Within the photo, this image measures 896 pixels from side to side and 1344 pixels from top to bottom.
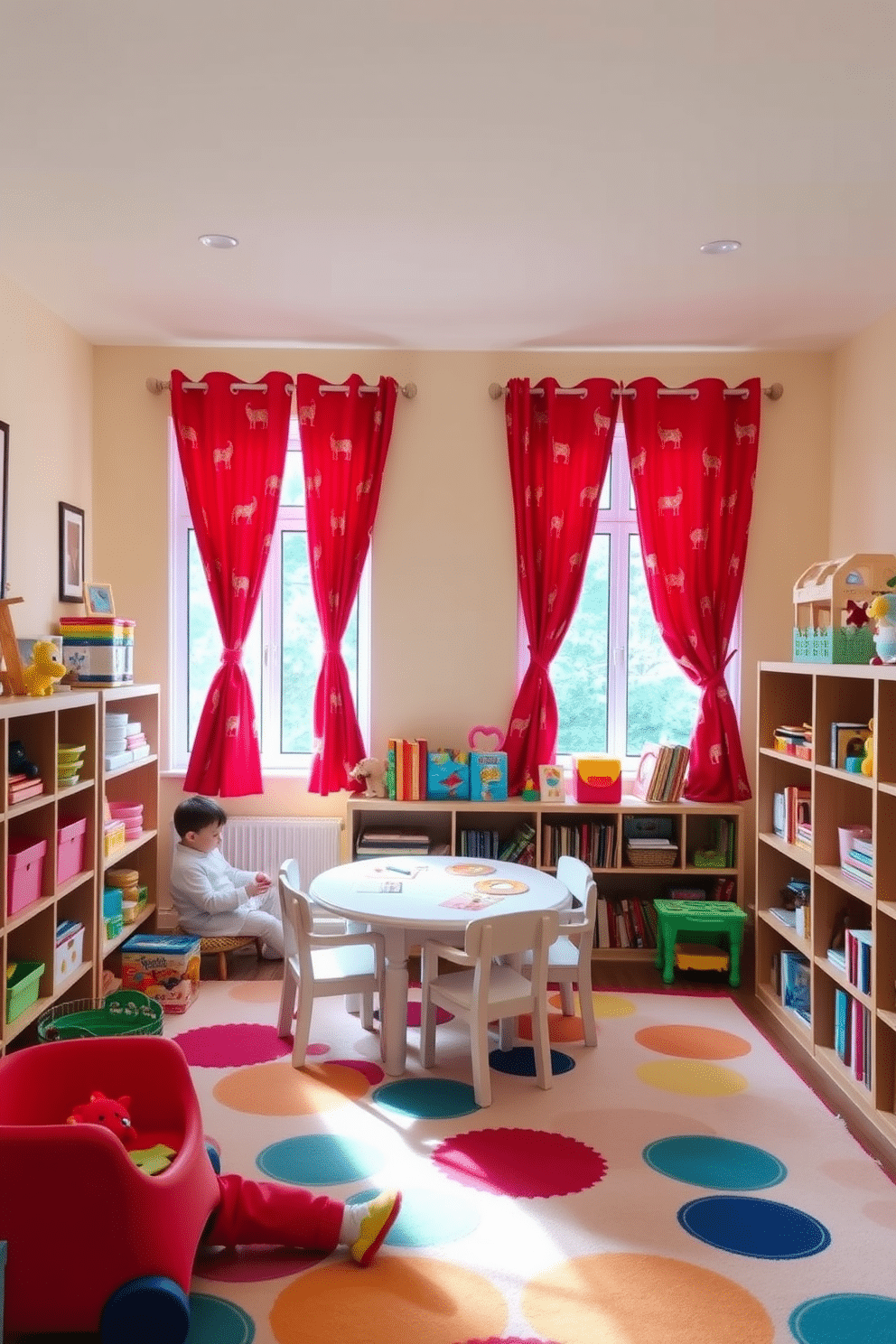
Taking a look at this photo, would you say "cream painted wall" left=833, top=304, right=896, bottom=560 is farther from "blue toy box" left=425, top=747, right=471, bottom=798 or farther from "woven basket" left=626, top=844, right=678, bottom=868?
"blue toy box" left=425, top=747, right=471, bottom=798

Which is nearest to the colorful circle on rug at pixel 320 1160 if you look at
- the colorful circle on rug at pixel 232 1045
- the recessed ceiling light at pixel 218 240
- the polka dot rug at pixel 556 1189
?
the polka dot rug at pixel 556 1189

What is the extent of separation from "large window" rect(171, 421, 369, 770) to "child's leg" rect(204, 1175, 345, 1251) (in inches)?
111

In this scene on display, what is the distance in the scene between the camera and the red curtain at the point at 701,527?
16.1 ft

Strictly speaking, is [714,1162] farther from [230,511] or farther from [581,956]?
[230,511]

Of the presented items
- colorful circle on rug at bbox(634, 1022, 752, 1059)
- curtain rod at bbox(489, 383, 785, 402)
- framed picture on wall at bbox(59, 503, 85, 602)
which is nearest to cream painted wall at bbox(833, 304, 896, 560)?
curtain rod at bbox(489, 383, 785, 402)

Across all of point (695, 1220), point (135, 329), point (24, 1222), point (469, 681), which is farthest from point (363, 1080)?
point (135, 329)

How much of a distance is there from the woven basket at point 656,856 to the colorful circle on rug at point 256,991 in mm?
1688

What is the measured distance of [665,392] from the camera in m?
4.97

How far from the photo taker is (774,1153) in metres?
3.00

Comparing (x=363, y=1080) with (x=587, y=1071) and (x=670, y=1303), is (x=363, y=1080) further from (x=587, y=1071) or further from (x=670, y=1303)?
(x=670, y=1303)

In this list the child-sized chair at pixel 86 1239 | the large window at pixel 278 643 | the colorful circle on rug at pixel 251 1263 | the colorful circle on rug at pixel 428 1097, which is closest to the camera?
the child-sized chair at pixel 86 1239

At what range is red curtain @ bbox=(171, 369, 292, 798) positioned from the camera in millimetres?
4914

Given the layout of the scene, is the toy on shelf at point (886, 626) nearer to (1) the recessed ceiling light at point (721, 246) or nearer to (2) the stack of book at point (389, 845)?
(1) the recessed ceiling light at point (721, 246)

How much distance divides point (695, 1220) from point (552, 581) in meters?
2.95
